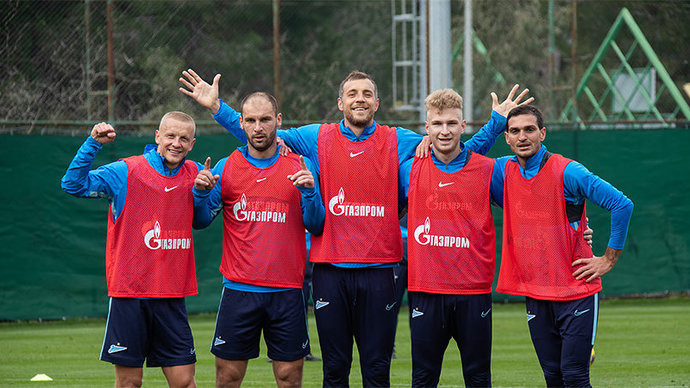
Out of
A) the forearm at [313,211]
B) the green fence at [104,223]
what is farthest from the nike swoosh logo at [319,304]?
the green fence at [104,223]

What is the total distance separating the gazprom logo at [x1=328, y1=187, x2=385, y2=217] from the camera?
246 inches

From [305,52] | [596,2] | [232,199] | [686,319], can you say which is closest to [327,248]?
[232,199]

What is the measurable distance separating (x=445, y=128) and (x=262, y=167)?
125 cm

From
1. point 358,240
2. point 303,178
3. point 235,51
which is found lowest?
point 358,240

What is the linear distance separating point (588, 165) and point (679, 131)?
1.60m

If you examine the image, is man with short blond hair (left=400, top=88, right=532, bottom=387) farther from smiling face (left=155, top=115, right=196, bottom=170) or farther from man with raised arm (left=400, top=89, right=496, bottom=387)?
smiling face (left=155, top=115, right=196, bottom=170)

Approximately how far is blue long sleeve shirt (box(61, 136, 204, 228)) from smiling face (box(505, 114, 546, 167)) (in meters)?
2.20

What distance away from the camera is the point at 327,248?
6.20 metres

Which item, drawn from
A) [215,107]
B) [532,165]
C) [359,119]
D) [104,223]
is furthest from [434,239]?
[104,223]

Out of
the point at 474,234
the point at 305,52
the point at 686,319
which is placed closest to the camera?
the point at 474,234

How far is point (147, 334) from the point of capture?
20.6 feet

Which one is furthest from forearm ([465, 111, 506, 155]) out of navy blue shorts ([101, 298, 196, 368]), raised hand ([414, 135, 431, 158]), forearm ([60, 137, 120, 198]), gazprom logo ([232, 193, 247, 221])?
forearm ([60, 137, 120, 198])

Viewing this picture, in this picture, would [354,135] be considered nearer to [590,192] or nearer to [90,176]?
[590,192]

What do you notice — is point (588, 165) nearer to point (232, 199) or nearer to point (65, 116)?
point (65, 116)
